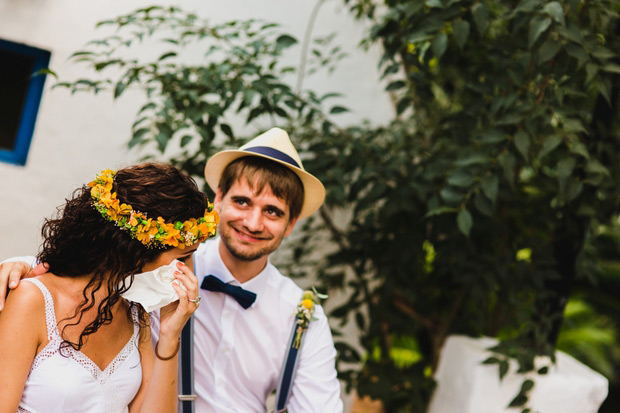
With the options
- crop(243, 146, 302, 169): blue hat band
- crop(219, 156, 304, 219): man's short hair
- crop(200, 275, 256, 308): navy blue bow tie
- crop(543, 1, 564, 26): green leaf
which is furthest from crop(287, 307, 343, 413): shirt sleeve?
crop(543, 1, 564, 26): green leaf

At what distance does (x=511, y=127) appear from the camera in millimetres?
2680

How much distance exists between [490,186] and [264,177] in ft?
3.10

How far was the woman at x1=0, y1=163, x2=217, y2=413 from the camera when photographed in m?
1.69

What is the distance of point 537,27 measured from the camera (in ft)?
7.51

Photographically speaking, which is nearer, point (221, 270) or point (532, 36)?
point (532, 36)

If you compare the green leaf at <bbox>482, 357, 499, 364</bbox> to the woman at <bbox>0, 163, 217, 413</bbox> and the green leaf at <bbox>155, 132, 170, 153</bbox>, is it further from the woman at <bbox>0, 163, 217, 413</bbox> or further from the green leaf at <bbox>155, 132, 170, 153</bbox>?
the green leaf at <bbox>155, 132, 170, 153</bbox>

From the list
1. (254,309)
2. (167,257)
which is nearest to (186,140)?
(254,309)

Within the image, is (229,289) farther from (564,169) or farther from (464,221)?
(564,169)

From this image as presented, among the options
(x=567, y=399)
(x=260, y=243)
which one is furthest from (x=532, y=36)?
(x=567, y=399)

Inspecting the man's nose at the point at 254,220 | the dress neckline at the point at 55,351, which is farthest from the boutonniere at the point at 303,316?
the dress neckline at the point at 55,351

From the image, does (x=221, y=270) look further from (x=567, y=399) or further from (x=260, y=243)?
(x=567, y=399)

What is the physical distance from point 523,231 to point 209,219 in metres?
2.40

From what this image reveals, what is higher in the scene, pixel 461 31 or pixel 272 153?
pixel 461 31

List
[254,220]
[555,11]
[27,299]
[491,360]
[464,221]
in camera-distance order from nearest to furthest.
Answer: [27,299], [555,11], [254,220], [464,221], [491,360]
